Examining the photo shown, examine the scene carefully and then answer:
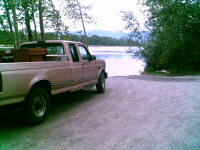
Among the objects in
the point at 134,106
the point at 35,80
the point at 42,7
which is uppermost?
the point at 42,7

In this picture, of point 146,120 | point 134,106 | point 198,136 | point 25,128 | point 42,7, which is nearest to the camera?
point 198,136

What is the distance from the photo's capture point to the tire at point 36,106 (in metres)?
4.10

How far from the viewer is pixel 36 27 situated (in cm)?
1375

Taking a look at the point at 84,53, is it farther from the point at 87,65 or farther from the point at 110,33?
the point at 110,33

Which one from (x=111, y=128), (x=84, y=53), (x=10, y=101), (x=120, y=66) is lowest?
(x=120, y=66)

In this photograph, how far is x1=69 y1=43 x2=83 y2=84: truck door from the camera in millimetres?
5735

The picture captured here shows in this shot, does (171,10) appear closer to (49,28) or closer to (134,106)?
(49,28)

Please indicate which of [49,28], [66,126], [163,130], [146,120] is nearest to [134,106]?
[146,120]

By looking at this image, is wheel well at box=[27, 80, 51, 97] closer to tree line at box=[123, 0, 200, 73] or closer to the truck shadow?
the truck shadow

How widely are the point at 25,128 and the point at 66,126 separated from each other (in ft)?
2.78

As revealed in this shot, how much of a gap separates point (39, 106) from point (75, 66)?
1.78 meters

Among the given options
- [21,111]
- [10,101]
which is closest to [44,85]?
[21,111]

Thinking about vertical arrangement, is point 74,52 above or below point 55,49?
A: below

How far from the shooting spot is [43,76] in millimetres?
4422
